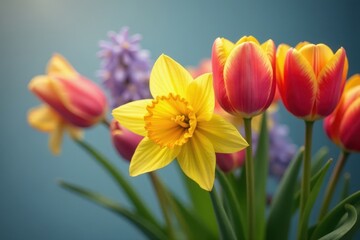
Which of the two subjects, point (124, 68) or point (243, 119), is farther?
point (124, 68)

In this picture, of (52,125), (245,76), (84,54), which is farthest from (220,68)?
(84,54)

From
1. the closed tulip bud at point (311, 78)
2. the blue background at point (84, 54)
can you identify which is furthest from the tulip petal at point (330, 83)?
the blue background at point (84, 54)

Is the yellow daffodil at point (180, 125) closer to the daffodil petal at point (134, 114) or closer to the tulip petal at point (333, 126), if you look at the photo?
the daffodil petal at point (134, 114)

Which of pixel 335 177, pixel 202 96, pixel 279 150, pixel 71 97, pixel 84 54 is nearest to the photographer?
pixel 202 96

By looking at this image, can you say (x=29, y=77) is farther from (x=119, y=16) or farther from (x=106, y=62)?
(x=106, y=62)

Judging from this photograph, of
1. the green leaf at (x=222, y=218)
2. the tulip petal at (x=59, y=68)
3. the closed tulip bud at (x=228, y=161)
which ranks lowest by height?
the green leaf at (x=222, y=218)

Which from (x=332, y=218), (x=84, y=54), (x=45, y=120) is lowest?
(x=332, y=218)

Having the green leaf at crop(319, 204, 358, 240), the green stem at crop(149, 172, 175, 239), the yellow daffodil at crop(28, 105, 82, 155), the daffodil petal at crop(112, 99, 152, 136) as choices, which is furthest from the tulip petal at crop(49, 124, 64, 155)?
the green leaf at crop(319, 204, 358, 240)

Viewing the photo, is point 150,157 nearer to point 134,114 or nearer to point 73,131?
point 134,114
